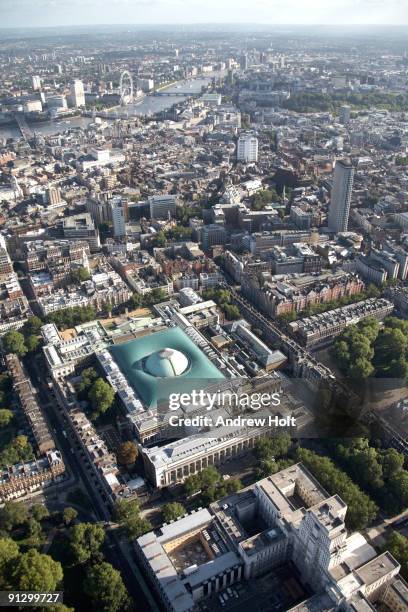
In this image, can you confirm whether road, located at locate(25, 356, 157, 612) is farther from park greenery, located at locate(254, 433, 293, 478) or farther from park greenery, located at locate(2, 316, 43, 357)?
park greenery, located at locate(254, 433, 293, 478)

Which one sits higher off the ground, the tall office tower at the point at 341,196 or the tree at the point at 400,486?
the tall office tower at the point at 341,196

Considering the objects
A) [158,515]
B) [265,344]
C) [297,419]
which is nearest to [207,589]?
[158,515]

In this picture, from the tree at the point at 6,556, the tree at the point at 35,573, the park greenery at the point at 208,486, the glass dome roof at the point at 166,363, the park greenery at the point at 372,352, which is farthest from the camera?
the park greenery at the point at 372,352

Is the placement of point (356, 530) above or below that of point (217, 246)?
below

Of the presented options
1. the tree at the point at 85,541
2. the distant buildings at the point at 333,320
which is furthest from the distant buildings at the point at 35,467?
the distant buildings at the point at 333,320

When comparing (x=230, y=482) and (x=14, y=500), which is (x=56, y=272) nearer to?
(x=14, y=500)

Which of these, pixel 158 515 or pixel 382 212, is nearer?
pixel 158 515

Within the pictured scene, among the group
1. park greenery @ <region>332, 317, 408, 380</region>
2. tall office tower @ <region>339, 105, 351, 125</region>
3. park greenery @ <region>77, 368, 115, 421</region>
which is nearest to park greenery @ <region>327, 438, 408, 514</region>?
park greenery @ <region>332, 317, 408, 380</region>

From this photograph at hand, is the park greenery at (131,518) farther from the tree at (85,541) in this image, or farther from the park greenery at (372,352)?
the park greenery at (372,352)
